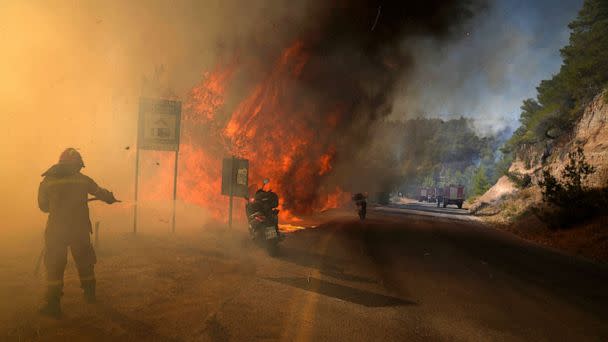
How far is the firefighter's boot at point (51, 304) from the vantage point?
5336mm

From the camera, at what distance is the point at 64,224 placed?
5680 mm

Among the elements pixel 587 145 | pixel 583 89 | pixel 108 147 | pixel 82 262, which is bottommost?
pixel 82 262

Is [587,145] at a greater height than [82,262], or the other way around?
[587,145]

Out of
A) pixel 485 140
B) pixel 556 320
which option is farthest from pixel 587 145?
pixel 485 140

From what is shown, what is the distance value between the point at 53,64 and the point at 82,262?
1339cm

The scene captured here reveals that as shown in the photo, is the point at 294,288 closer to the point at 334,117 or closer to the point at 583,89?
the point at 334,117

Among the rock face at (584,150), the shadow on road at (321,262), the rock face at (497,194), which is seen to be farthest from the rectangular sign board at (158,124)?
the rock face at (497,194)

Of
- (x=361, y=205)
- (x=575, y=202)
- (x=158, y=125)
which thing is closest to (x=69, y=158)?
(x=158, y=125)

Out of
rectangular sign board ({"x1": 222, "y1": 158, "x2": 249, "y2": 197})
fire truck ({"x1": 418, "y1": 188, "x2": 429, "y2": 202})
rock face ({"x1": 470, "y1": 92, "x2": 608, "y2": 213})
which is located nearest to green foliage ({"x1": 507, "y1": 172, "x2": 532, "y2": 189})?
rock face ({"x1": 470, "y1": 92, "x2": 608, "y2": 213})

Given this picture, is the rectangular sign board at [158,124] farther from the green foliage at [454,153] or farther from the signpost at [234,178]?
the green foliage at [454,153]

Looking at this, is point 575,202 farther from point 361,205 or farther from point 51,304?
point 51,304

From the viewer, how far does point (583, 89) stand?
115 ft

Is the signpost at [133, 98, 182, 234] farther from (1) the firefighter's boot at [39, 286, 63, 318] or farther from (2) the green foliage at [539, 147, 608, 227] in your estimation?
(2) the green foliage at [539, 147, 608, 227]

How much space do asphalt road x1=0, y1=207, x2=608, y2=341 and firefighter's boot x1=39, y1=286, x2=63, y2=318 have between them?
0.13 meters
